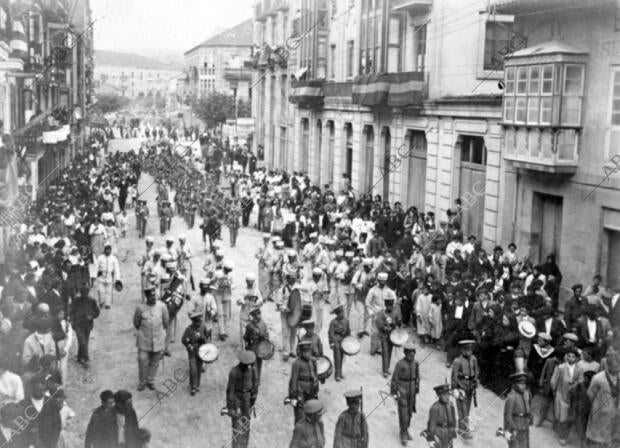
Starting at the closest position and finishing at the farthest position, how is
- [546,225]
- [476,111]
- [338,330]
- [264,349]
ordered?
[264,349] < [338,330] < [546,225] < [476,111]

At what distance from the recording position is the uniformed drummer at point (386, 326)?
14453 mm

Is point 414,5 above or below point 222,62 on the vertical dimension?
above

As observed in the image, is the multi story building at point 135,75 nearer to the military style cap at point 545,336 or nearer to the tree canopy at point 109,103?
the tree canopy at point 109,103

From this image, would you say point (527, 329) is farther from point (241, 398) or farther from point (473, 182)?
point (473, 182)

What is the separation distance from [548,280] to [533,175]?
4522 millimetres

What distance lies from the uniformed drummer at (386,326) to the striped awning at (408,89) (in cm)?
1538

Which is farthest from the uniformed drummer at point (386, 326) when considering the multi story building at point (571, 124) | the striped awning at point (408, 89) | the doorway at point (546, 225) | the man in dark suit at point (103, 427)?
the striped awning at point (408, 89)

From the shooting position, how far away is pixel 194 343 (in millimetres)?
13258

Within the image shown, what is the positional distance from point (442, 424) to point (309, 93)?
3283 cm

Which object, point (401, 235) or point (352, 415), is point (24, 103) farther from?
point (352, 415)

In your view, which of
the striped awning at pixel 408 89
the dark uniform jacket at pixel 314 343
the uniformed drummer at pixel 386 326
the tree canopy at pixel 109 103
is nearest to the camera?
the dark uniform jacket at pixel 314 343

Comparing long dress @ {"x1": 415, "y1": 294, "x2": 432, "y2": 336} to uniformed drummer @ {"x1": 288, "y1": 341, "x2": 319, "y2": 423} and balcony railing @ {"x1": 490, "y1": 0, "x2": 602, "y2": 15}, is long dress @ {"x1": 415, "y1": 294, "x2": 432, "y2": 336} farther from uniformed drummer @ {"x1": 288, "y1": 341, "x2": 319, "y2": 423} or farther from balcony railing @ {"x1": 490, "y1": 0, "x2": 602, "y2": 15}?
balcony railing @ {"x1": 490, "y1": 0, "x2": 602, "y2": 15}

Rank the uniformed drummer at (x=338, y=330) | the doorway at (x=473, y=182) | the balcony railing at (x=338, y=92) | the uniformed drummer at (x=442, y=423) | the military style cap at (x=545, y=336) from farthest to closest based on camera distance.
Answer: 1. the balcony railing at (x=338, y=92)
2. the doorway at (x=473, y=182)
3. the uniformed drummer at (x=338, y=330)
4. the military style cap at (x=545, y=336)
5. the uniformed drummer at (x=442, y=423)

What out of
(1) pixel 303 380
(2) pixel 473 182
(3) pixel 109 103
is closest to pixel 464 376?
(1) pixel 303 380
